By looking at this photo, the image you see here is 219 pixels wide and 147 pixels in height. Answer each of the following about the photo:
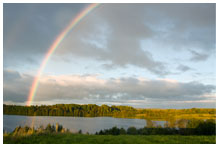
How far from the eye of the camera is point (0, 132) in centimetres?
1141

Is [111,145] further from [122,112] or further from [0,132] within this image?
[122,112]

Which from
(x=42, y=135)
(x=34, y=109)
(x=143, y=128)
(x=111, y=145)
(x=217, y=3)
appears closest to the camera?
(x=111, y=145)

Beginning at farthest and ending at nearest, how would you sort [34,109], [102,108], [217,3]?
[34,109] → [102,108] → [217,3]

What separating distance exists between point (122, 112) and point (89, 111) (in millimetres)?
15357

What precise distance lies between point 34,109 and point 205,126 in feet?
276

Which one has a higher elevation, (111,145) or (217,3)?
(217,3)

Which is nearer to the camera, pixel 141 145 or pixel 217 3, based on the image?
pixel 141 145

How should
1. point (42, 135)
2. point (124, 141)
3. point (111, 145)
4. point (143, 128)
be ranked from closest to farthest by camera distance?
point (111, 145), point (124, 141), point (42, 135), point (143, 128)

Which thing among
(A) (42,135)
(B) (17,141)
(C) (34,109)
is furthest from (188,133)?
(C) (34,109)

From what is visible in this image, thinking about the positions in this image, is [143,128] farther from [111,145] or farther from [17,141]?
[17,141]

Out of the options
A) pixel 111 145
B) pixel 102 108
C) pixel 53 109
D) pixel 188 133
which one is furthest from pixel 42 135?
pixel 53 109

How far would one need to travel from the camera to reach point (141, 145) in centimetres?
1023

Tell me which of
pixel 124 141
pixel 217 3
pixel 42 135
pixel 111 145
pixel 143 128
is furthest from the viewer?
pixel 143 128

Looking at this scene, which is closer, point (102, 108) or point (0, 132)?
point (0, 132)
